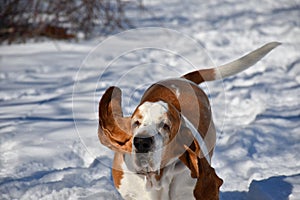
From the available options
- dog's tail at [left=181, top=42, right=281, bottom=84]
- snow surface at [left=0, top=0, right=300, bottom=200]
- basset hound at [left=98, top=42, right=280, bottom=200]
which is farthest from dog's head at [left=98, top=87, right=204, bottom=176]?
dog's tail at [left=181, top=42, right=281, bottom=84]

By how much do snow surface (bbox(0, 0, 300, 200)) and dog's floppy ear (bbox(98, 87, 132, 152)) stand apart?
29 cm

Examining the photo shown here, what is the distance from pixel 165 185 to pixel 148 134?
397 millimetres

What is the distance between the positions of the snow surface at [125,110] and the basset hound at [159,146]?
32 cm

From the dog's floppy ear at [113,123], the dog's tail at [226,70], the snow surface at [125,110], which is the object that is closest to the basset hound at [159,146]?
the dog's floppy ear at [113,123]

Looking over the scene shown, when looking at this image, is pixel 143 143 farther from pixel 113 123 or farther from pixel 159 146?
pixel 113 123

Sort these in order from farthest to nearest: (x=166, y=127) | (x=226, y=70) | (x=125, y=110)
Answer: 1. (x=226, y=70)
2. (x=125, y=110)
3. (x=166, y=127)

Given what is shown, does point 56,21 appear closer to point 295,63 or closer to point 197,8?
point 295,63

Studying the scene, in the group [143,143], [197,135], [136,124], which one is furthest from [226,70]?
[143,143]

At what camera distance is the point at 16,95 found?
498 centimetres

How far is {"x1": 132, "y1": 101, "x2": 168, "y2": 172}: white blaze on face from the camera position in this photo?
1926 millimetres

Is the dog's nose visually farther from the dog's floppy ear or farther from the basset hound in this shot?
the dog's floppy ear

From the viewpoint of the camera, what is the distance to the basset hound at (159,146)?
1.97m

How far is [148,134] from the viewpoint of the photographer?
189cm

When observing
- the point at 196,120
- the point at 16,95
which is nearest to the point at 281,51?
the point at 16,95
